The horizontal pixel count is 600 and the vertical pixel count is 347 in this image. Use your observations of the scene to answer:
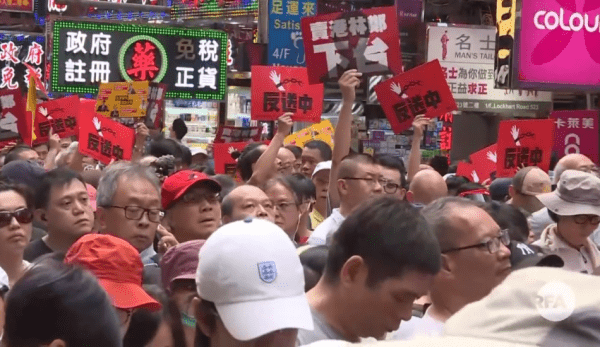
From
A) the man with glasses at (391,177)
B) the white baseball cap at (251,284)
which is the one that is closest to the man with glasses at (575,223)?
the man with glasses at (391,177)

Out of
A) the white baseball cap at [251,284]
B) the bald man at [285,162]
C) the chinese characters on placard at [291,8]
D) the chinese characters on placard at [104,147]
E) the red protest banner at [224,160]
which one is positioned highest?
the chinese characters on placard at [291,8]

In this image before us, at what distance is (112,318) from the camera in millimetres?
3402

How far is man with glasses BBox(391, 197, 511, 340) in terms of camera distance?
15.7ft

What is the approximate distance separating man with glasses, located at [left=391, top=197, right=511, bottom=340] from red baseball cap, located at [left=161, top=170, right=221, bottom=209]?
2.04 m

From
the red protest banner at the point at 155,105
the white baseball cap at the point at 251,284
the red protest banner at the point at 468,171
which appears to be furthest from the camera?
the red protest banner at the point at 155,105

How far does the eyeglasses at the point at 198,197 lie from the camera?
267 inches

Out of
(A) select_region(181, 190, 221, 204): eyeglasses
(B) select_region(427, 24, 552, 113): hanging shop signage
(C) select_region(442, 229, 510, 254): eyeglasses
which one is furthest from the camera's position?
(B) select_region(427, 24, 552, 113): hanging shop signage

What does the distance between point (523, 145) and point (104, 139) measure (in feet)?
13.9

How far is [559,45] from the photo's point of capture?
1311cm

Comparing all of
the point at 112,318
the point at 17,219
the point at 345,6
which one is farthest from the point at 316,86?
the point at 345,6

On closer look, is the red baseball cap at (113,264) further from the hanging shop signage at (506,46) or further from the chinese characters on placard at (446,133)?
the chinese characters on placard at (446,133)

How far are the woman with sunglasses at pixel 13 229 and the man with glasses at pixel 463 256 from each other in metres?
2.10

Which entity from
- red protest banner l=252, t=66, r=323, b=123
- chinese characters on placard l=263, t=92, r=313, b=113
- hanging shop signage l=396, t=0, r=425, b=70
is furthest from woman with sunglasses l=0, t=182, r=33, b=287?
hanging shop signage l=396, t=0, r=425, b=70

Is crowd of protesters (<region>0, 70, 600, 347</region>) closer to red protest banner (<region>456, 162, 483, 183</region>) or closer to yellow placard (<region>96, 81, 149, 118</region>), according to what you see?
red protest banner (<region>456, 162, 483, 183</region>)
